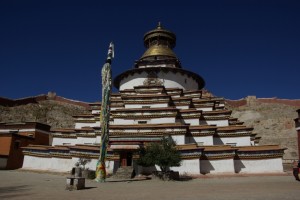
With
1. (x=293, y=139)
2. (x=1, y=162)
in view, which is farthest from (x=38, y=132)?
(x=293, y=139)

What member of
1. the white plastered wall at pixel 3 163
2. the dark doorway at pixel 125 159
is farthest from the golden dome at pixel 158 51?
the white plastered wall at pixel 3 163

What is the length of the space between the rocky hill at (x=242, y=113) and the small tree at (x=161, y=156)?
28126mm

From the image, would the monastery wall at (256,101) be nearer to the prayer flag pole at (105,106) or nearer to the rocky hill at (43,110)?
the rocky hill at (43,110)

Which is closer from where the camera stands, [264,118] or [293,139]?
[293,139]

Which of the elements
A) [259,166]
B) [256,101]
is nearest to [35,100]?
[256,101]

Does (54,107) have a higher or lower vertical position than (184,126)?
higher

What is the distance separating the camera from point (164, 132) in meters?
21.6

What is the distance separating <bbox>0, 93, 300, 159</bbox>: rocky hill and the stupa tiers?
63.4ft

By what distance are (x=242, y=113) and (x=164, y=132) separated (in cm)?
3681

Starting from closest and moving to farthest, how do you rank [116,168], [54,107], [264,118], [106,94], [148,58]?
[106,94]
[116,168]
[148,58]
[264,118]
[54,107]

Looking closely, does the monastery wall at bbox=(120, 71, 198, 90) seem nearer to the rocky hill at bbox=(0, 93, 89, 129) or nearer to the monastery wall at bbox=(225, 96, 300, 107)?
the rocky hill at bbox=(0, 93, 89, 129)

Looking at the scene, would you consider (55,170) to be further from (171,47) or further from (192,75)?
(171,47)

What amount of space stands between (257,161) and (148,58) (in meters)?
18.6

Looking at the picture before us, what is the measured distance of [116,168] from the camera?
20188 millimetres
